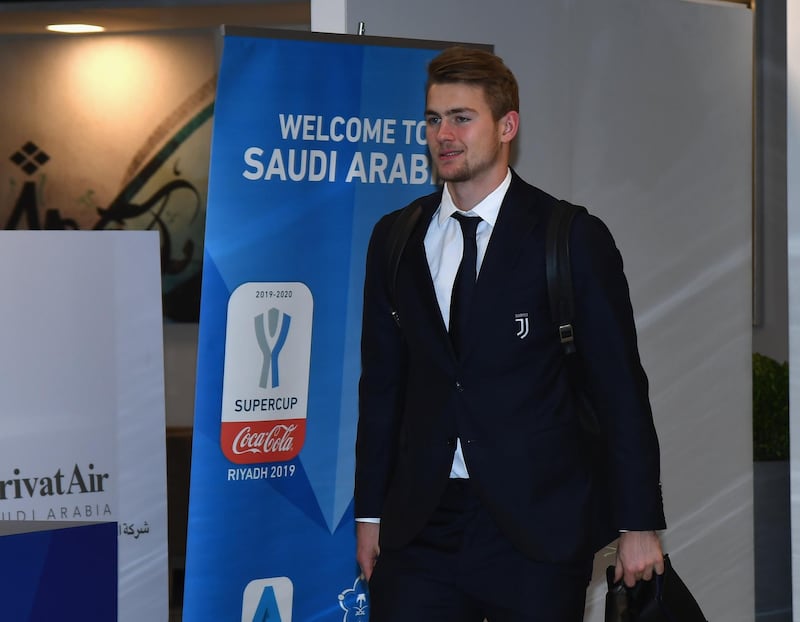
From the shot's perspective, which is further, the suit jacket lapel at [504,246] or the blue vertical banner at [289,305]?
the blue vertical banner at [289,305]

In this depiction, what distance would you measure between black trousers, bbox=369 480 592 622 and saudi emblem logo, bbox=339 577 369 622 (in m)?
0.92

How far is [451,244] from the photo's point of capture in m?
2.47

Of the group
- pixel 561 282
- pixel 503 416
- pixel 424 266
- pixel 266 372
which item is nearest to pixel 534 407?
pixel 503 416

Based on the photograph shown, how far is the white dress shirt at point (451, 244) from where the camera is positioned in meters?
2.42

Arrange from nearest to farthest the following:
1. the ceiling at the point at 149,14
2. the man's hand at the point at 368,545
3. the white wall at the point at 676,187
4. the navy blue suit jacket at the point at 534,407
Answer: the navy blue suit jacket at the point at 534,407
the man's hand at the point at 368,545
the white wall at the point at 676,187
the ceiling at the point at 149,14

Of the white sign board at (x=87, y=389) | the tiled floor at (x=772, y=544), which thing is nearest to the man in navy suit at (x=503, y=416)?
the white sign board at (x=87, y=389)

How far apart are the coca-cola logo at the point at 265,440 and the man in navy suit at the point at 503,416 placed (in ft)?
2.59

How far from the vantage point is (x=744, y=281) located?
4.41 meters

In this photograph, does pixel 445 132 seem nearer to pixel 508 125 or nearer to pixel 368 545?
pixel 508 125

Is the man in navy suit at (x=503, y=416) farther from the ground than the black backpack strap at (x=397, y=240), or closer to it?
closer to it

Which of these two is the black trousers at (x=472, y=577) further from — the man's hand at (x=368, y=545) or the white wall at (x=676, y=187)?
the white wall at (x=676, y=187)

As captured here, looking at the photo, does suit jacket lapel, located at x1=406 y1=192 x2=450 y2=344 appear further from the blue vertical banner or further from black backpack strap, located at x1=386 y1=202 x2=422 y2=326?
the blue vertical banner

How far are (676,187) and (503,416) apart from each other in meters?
2.11

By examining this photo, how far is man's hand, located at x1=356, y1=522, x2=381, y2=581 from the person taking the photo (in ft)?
8.51
